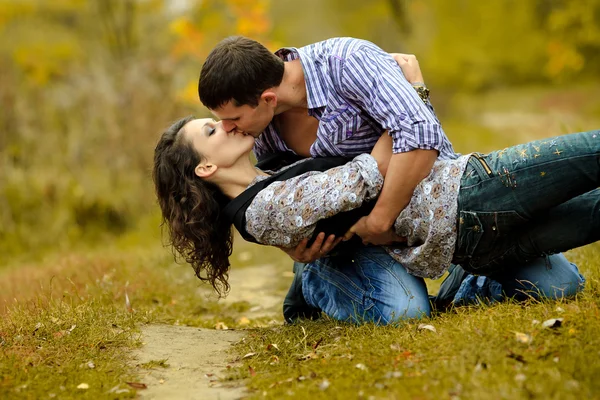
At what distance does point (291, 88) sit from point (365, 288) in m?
1.25

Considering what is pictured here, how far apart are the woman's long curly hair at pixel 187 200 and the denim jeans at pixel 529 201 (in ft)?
4.56

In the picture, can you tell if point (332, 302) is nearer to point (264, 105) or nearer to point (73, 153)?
point (264, 105)

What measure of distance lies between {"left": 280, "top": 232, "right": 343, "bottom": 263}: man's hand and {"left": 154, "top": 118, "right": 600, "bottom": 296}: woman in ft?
0.30

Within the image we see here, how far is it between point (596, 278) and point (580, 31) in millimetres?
16754

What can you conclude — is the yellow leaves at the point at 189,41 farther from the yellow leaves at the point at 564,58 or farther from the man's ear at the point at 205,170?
the yellow leaves at the point at 564,58

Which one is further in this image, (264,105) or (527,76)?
(527,76)

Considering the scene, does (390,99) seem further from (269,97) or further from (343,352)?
(343,352)

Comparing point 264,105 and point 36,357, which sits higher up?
point 264,105

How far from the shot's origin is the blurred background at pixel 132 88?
9.99 m

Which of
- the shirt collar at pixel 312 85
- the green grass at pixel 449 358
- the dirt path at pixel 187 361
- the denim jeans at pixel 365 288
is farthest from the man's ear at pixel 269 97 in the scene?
the dirt path at pixel 187 361

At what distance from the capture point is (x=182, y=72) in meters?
12.4

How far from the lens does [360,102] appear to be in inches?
146

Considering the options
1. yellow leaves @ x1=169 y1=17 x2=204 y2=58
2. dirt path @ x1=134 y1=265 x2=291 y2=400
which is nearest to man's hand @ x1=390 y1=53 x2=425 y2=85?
dirt path @ x1=134 y1=265 x2=291 y2=400

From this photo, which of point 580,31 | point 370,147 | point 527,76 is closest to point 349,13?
point 580,31
